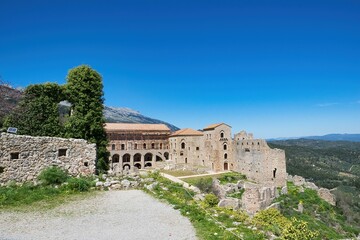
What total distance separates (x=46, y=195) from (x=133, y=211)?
4.95 meters

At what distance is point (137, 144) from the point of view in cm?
7569

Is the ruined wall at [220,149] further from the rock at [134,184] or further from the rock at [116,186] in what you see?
the rock at [116,186]

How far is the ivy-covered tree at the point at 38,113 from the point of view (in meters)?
22.1

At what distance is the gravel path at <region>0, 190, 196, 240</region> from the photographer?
9562mm

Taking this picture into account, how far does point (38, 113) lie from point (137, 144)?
53171mm

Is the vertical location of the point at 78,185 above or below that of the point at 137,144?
below

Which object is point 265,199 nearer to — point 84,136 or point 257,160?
point 84,136

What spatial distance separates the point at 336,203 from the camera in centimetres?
4522

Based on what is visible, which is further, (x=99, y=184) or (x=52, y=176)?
(x=99, y=184)

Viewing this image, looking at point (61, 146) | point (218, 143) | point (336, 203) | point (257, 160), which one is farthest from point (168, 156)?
point (61, 146)

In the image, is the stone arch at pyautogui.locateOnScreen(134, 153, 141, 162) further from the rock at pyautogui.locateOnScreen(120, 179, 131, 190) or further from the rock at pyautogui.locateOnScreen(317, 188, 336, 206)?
the rock at pyautogui.locateOnScreen(120, 179, 131, 190)

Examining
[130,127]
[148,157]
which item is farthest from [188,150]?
[130,127]

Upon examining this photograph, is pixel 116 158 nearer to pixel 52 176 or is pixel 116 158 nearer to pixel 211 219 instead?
pixel 52 176

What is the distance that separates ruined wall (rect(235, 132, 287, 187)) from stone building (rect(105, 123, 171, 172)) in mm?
28719
